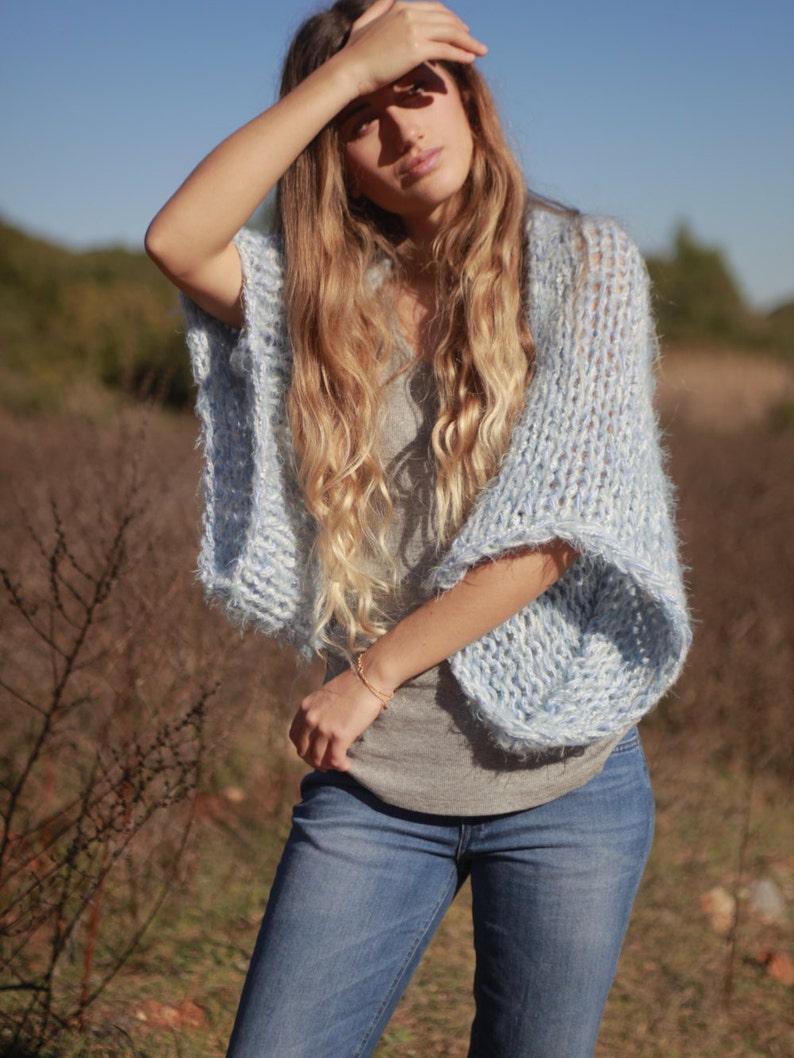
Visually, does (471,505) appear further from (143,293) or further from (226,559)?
(143,293)

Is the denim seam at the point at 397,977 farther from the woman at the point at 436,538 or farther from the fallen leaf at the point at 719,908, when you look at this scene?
the fallen leaf at the point at 719,908

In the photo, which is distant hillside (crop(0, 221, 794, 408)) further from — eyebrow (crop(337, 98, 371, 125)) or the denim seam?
the denim seam

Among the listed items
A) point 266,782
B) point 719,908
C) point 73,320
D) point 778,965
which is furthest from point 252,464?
point 73,320

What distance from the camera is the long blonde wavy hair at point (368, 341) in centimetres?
145

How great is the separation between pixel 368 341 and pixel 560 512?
0.43 meters

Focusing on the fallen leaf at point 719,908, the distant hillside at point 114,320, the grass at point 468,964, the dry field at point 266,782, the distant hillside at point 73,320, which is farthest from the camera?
the distant hillside at point 73,320

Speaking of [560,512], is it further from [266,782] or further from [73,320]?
[73,320]

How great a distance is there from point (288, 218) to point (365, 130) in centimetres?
19

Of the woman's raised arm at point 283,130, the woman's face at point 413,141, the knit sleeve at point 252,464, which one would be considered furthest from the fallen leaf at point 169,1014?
the woman's face at point 413,141

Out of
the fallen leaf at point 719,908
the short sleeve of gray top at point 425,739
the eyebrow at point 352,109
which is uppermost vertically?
the eyebrow at point 352,109

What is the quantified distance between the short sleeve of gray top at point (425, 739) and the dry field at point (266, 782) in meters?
0.79

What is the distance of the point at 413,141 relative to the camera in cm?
150

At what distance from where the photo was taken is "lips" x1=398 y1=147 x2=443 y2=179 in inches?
59.1

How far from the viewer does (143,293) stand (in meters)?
9.26
